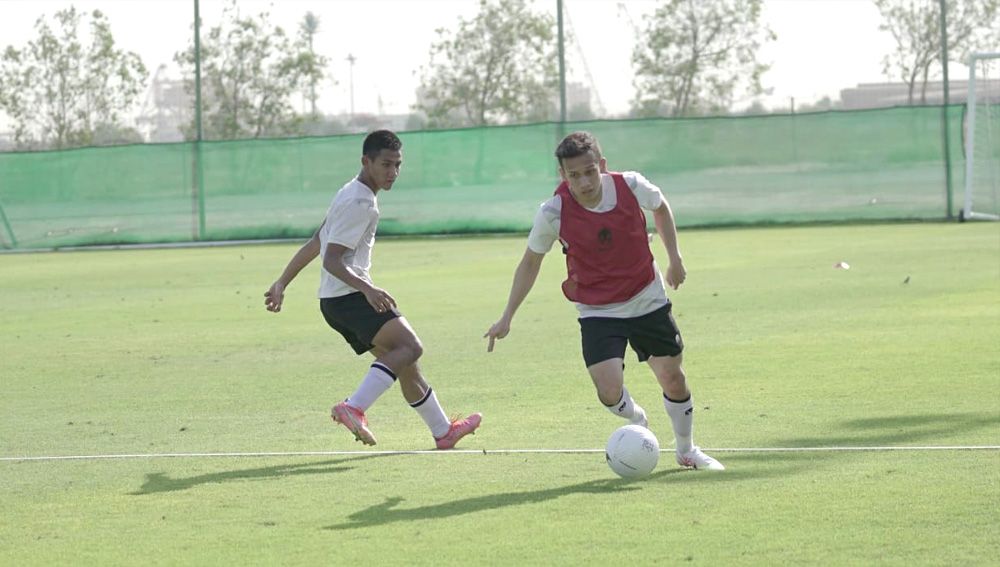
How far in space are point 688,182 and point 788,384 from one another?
75.7 ft

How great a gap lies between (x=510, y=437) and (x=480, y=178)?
2563 centimetres

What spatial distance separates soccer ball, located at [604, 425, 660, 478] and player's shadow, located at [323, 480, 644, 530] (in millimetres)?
72

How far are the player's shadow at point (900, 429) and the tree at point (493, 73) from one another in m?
32.6

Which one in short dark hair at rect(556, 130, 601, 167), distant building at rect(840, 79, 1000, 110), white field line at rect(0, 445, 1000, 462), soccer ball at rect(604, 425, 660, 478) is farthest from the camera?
distant building at rect(840, 79, 1000, 110)

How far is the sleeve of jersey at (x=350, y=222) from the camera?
901 centimetres

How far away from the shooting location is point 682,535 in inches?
257

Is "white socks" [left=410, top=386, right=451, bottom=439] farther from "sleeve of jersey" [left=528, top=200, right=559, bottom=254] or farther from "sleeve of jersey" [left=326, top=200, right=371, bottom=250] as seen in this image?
"sleeve of jersey" [left=528, top=200, right=559, bottom=254]

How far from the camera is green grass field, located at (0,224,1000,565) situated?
6559 mm

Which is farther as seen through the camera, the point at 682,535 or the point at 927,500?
the point at 927,500

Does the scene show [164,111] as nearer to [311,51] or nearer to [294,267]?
[311,51]

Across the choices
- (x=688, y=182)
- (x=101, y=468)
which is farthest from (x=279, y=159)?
(x=101, y=468)

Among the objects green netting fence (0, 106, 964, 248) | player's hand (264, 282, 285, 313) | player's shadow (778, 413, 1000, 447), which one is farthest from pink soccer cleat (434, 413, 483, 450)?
green netting fence (0, 106, 964, 248)

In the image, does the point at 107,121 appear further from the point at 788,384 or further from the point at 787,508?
the point at 787,508

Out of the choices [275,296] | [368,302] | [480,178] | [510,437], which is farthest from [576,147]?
[480,178]
